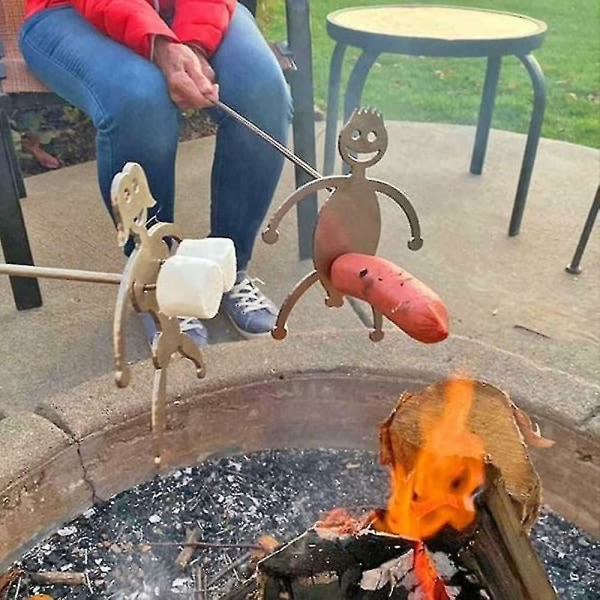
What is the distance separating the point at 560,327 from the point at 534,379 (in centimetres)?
83

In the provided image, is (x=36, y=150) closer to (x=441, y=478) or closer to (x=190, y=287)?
(x=441, y=478)

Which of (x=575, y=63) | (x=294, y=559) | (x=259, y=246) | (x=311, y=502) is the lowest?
(x=575, y=63)

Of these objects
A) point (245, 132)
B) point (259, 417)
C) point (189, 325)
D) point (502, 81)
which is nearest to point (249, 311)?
point (189, 325)

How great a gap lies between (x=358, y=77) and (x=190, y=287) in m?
2.17

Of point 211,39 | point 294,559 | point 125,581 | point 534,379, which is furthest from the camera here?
point 211,39

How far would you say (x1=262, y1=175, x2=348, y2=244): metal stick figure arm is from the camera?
102 centimetres

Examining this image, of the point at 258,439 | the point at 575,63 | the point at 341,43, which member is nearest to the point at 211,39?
the point at 341,43

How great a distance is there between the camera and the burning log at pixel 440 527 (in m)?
1.10

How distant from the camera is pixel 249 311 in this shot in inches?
91.8

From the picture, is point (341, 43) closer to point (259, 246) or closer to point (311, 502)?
point (259, 246)

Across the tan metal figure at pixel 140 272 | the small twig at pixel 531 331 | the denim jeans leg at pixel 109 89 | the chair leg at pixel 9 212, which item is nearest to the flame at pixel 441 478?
the tan metal figure at pixel 140 272

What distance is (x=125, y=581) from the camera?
1522 millimetres

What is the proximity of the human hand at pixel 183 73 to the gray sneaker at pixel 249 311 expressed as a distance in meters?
0.55

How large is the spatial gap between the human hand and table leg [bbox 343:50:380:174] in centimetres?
77
